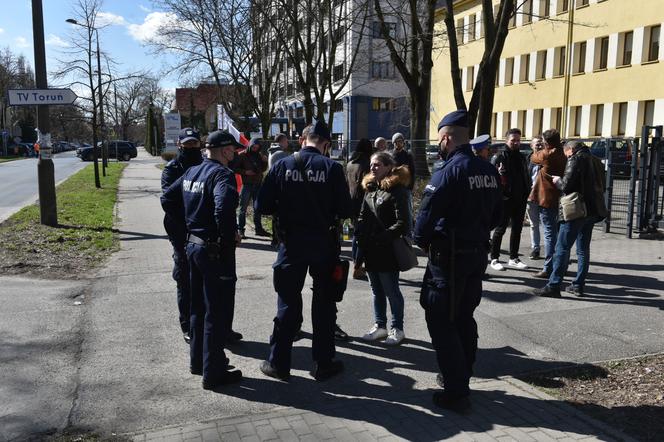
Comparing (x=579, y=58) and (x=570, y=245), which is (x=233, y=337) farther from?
(x=579, y=58)

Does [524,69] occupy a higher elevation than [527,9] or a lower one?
lower

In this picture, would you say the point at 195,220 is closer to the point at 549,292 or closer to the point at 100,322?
the point at 100,322

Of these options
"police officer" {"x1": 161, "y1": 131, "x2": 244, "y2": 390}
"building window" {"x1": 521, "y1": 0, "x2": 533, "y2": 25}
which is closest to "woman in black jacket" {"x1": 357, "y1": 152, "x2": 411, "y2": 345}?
"police officer" {"x1": 161, "y1": 131, "x2": 244, "y2": 390}

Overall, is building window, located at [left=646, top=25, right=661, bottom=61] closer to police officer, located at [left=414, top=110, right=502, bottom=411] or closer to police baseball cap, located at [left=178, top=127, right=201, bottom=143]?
police baseball cap, located at [left=178, top=127, right=201, bottom=143]

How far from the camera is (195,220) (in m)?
4.30

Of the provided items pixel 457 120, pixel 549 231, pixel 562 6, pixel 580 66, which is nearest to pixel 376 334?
pixel 457 120

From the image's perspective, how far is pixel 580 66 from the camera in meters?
37.1

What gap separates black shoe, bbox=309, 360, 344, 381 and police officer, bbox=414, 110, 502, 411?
89cm

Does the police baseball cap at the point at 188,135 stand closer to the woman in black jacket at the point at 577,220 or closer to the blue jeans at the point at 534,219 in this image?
the woman in black jacket at the point at 577,220

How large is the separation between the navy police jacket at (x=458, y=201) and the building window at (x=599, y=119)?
35.5m

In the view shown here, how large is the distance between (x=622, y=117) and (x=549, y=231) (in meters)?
30.8

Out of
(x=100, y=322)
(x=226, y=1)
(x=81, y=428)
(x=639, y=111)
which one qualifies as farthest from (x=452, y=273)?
(x=639, y=111)

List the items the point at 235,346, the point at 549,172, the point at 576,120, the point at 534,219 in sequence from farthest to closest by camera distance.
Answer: the point at 576,120 < the point at 534,219 < the point at 549,172 < the point at 235,346

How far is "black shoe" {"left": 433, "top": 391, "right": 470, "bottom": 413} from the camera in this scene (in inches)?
155
